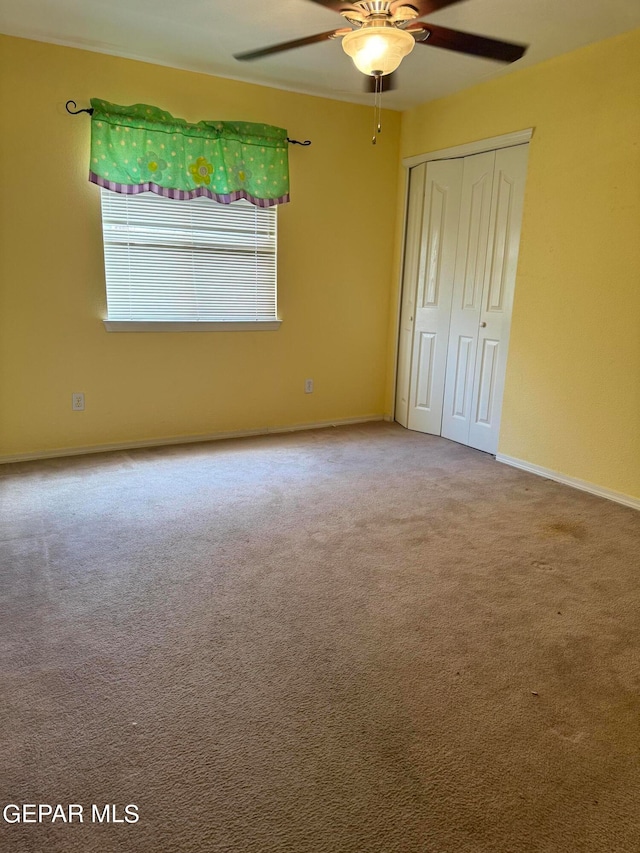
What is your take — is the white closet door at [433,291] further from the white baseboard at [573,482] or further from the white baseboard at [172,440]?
the white baseboard at [573,482]

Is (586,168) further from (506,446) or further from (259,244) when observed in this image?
(259,244)

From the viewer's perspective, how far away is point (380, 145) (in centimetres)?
462

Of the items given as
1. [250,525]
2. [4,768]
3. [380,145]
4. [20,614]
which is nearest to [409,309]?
[380,145]

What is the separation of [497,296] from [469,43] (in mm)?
1728

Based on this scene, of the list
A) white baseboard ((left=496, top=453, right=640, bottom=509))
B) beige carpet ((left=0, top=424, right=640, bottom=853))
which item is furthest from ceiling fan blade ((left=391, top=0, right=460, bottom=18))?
white baseboard ((left=496, top=453, right=640, bottom=509))

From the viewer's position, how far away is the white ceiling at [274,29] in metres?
2.84

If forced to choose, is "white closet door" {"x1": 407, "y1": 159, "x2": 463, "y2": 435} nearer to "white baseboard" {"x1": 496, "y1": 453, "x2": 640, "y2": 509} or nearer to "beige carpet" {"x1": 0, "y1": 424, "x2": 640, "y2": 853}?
A: "white baseboard" {"x1": 496, "y1": 453, "x2": 640, "y2": 509}

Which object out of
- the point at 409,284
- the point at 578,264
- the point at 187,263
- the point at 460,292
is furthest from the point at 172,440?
the point at 578,264

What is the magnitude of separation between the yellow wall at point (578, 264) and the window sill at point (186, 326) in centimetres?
184

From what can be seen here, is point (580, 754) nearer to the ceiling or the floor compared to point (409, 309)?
nearer to the floor

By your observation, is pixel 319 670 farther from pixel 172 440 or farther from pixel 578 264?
pixel 578 264

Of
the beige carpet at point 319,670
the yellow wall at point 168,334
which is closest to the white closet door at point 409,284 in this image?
the yellow wall at point 168,334

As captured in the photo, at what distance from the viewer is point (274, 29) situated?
3131 millimetres

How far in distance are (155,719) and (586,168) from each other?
11.6 feet
